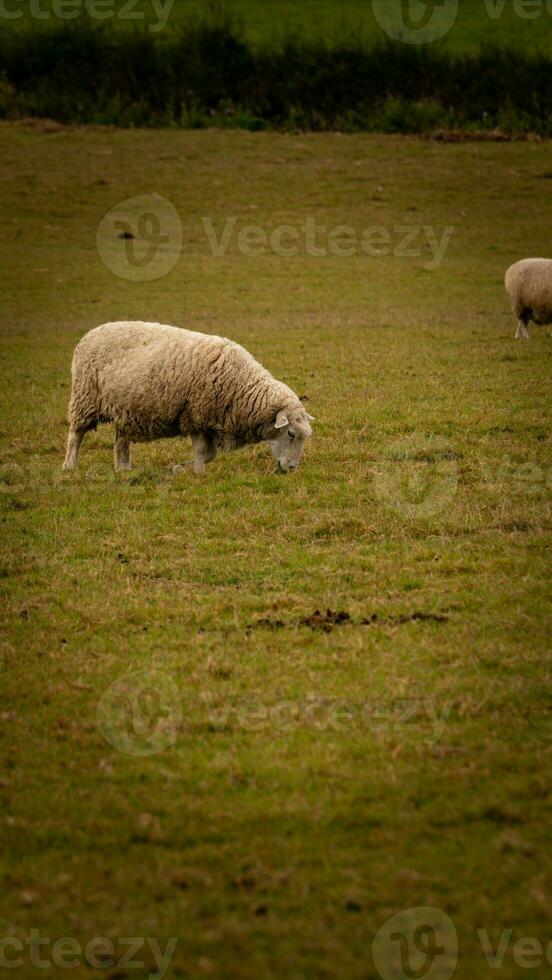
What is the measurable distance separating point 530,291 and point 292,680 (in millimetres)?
13991

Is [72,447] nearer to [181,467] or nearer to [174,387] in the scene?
[181,467]

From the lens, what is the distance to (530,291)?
1839cm

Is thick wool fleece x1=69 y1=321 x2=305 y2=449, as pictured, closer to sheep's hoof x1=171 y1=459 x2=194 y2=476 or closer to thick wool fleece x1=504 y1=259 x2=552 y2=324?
sheep's hoof x1=171 y1=459 x2=194 y2=476

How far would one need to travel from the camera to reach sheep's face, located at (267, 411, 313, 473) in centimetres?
1041

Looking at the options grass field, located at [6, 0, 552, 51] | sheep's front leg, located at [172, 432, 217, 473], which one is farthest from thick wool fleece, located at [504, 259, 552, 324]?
grass field, located at [6, 0, 552, 51]

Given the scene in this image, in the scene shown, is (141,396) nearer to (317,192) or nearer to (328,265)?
(328,265)

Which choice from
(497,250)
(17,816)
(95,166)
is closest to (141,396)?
(17,816)

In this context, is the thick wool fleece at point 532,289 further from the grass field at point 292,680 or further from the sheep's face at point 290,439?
the sheep's face at point 290,439

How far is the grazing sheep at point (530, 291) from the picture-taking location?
1822 cm

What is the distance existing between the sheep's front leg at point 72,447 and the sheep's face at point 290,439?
2.19m

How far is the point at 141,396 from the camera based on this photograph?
410 inches

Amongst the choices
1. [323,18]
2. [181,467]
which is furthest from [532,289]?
[323,18]

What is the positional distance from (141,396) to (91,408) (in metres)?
0.78

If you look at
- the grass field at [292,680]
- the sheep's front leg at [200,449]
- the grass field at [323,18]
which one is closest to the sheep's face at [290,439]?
the grass field at [292,680]
